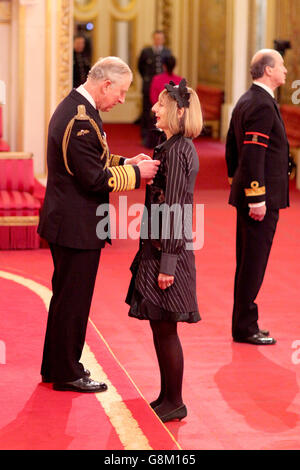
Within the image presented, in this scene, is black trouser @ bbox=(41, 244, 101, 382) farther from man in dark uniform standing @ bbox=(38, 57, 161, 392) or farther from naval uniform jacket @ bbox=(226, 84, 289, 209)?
naval uniform jacket @ bbox=(226, 84, 289, 209)

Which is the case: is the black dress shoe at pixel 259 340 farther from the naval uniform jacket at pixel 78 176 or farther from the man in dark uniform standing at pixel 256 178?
the naval uniform jacket at pixel 78 176

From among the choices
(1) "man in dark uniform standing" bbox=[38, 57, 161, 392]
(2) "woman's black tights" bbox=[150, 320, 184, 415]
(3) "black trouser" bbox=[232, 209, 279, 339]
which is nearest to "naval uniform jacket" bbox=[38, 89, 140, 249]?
(1) "man in dark uniform standing" bbox=[38, 57, 161, 392]

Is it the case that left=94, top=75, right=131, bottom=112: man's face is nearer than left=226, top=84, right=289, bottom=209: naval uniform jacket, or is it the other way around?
left=94, top=75, right=131, bottom=112: man's face

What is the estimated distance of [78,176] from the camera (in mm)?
4016

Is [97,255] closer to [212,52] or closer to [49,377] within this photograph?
[49,377]

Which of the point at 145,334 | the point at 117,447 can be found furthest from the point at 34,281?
the point at 117,447

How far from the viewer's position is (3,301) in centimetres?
605

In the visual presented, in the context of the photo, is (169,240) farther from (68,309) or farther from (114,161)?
(114,161)

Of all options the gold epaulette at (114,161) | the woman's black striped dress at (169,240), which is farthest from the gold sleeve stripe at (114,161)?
the woman's black striped dress at (169,240)

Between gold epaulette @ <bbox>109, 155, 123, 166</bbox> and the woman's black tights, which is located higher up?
gold epaulette @ <bbox>109, 155, 123, 166</bbox>

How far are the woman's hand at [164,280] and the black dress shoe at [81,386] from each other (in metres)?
0.56

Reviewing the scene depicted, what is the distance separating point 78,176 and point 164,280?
1.91 feet

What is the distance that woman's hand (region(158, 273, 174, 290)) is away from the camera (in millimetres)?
4066

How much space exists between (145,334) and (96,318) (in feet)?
1.45
